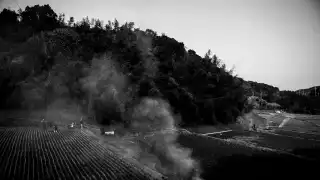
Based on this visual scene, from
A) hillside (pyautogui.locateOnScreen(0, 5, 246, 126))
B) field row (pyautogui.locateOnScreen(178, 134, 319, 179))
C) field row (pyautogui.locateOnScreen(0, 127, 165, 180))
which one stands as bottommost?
field row (pyautogui.locateOnScreen(178, 134, 319, 179))

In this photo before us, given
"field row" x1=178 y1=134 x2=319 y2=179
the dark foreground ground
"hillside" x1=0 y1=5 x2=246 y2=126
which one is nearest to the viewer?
the dark foreground ground

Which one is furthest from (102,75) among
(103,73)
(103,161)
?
(103,161)

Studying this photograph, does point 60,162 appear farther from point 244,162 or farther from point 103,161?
point 244,162

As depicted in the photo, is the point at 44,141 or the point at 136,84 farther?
the point at 136,84

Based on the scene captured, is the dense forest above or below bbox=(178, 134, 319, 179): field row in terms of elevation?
above

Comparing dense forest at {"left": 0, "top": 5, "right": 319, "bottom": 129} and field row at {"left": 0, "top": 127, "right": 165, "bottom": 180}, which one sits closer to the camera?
field row at {"left": 0, "top": 127, "right": 165, "bottom": 180}

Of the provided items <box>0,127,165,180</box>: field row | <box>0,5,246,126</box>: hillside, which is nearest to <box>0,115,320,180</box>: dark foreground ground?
<box>0,127,165,180</box>: field row

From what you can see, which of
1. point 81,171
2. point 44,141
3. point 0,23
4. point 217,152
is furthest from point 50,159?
point 0,23

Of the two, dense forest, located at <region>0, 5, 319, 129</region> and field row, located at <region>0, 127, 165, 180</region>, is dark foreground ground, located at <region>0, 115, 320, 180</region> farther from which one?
dense forest, located at <region>0, 5, 319, 129</region>

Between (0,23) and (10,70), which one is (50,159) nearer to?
(10,70)
